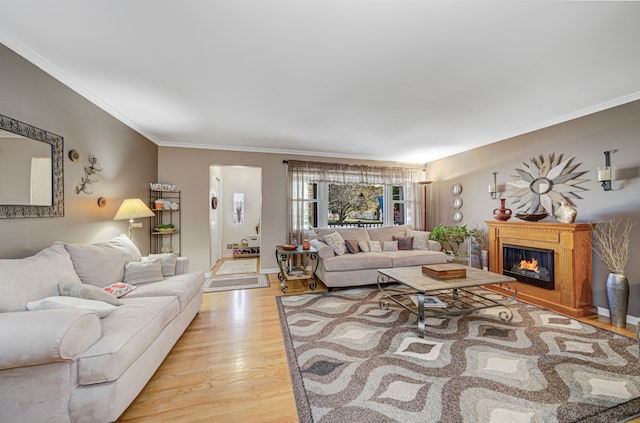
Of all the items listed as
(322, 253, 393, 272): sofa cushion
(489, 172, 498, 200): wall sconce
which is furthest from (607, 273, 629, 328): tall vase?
(322, 253, 393, 272): sofa cushion

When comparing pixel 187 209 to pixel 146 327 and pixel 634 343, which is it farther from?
pixel 634 343

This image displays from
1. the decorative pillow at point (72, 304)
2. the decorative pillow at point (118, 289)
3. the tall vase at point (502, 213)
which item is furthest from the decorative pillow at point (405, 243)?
the decorative pillow at point (72, 304)

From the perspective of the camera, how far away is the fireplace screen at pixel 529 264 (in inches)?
125

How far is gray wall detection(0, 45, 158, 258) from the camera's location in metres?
1.88

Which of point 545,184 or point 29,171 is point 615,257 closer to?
point 545,184

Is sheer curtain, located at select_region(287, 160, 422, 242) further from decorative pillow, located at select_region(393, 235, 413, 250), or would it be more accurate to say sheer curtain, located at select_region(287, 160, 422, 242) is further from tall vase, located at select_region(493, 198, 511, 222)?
tall vase, located at select_region(493, 198, 511, 222)

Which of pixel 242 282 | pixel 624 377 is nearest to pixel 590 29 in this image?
pixel 624 377

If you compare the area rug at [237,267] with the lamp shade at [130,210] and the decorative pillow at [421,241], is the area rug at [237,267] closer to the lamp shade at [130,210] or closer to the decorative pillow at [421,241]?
the lamp shade at [130,210]

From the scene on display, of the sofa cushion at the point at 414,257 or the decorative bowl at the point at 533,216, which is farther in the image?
the sofa cushion at the point at 414,257

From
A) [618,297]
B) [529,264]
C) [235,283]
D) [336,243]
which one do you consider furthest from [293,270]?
[618,297]

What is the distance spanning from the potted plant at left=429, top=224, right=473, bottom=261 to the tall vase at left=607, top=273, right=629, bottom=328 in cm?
186

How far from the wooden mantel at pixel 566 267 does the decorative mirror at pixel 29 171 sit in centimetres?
538

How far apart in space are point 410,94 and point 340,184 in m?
2.89

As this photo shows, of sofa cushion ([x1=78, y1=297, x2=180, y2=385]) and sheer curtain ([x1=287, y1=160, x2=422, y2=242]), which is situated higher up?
sheer curtain ([x1=287, y1=160, x2=422, y2=242])
